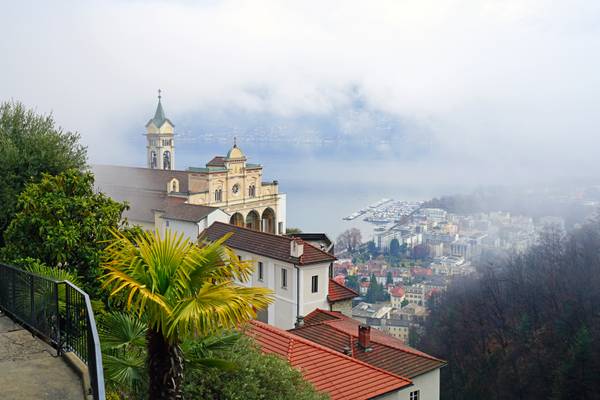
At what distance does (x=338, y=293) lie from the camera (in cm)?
2780

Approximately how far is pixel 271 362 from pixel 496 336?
50.3 meters

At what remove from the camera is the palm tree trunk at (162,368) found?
6578mm

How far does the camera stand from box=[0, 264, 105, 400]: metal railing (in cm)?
609

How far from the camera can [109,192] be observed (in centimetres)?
6197

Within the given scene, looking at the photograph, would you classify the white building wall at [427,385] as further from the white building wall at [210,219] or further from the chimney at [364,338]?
the white building wall at [210,219]

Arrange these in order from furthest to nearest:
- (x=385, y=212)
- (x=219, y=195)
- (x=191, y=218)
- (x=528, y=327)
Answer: (x=385, y=212) < (x=219, y=195) < (x=528, y=327) < (x=191, y=218)

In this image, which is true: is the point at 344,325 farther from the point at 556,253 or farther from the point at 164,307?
the point at 556,253

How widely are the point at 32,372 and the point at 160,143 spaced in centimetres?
7421

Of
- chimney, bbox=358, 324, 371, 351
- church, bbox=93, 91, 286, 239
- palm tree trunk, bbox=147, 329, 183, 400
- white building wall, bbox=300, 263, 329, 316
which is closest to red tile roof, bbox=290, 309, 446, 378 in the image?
chimney, bbox=358, 324, 371, 351

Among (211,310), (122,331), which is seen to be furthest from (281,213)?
(211,310)

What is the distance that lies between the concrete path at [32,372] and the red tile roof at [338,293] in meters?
20.5

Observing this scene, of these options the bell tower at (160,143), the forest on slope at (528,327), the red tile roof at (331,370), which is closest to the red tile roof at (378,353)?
the red tile roof at (331,370)

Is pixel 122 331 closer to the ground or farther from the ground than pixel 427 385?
farther from the ground

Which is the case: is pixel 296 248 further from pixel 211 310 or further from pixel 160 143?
pixel 160 143
